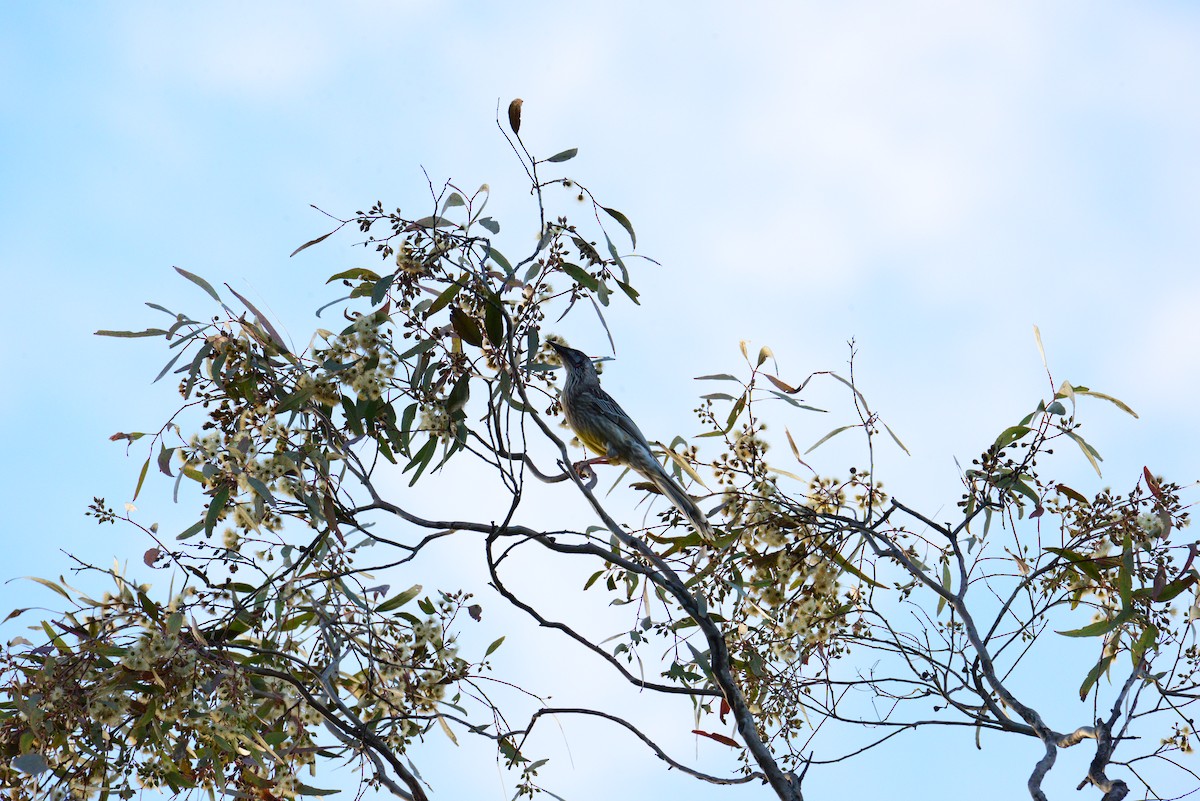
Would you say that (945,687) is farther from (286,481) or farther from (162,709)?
(162,709)

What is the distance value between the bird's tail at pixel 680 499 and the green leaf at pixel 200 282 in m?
1.31

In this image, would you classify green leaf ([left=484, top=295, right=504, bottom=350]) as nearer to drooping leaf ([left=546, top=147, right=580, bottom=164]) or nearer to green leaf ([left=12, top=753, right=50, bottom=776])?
drooping leaf ([left=546, top=147, right=580, bottom=164])

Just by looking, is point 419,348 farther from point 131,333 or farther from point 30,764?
point 30,764

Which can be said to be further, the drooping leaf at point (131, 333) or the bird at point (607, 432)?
the bird at point (607, 432)

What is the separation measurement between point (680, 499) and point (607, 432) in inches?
21.6

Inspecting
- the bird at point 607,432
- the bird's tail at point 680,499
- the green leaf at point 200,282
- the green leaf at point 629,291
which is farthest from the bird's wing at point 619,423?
the green leaf at point 200,282

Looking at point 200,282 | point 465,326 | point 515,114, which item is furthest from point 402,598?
point 515,114

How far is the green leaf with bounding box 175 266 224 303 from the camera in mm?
2791

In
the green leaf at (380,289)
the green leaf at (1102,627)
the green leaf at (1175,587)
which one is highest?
the green leaf at (380,289)

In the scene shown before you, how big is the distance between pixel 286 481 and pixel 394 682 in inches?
25.9

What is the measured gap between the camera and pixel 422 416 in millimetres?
2777

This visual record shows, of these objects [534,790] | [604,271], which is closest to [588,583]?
[534,790]

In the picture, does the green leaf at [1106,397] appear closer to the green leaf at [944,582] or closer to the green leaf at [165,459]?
the green leaf at [944,582]

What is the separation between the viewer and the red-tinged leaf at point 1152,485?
279cm
